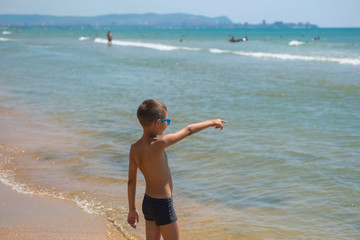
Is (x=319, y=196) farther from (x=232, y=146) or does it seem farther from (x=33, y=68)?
(x=33, y=68)

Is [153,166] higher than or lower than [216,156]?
higher

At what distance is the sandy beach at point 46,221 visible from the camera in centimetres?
414

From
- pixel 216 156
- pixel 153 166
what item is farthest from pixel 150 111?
pixel 216 156

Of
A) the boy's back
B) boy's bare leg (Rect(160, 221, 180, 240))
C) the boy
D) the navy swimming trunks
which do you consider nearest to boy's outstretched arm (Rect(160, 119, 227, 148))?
the boy

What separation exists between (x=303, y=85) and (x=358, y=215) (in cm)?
1186

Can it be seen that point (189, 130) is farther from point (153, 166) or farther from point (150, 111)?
point (153, 166)

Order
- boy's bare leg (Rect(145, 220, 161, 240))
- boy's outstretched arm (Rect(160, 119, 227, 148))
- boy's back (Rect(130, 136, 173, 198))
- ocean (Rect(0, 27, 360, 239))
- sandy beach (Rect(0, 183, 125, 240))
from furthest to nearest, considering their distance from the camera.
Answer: ocean (Rect(0, 27, 360, 239))
sandy beach (Rect(0, 183, 125, 240))
boy's bare leg (Rect(145, 220, 161, 240))
boy's back (Rect(130, 136, 173, 198))
boy's outstretched arm (Rect(160, 119, 227, 148))

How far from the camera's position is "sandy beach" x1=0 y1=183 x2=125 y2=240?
414cm

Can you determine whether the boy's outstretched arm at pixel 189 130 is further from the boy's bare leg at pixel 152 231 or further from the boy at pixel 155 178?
A: the boy's bare leg at pixel 152 231

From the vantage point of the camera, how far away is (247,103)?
12.2 metres

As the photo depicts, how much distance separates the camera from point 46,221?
4.42m

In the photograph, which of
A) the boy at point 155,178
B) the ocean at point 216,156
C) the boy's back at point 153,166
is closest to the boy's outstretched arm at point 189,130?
the boy at point 155,178

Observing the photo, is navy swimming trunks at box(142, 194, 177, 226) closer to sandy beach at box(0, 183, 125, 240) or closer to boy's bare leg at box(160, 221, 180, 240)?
boy's bare leg at box(160, 221, 180, 240)

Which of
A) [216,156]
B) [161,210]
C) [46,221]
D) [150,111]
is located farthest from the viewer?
[216,156]
